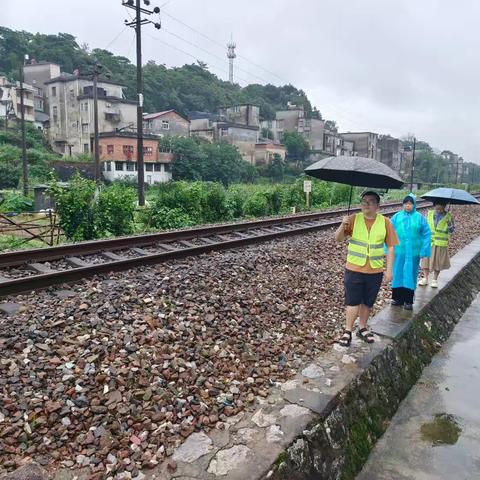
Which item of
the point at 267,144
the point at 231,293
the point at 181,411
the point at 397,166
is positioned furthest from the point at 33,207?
the point at 397,166

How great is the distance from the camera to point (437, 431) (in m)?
3.93

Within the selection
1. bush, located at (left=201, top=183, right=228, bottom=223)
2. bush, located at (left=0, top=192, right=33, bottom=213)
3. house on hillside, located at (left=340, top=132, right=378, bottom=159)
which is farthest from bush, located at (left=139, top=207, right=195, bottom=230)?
house on hillside, located at (left=340, top=132, right=378, bottom=159)

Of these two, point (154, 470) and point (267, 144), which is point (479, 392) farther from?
point (267, 144)

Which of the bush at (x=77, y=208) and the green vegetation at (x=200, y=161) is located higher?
the green vegetation at (x=200, y=161)

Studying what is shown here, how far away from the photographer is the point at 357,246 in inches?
175

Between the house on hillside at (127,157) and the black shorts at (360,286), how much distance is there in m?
43.0

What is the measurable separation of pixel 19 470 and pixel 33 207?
2230 centimetres

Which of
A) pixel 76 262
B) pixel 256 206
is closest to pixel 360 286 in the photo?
pixel 76 262

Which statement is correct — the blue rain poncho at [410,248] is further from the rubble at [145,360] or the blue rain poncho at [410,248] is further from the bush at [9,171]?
the bush at [9,171]

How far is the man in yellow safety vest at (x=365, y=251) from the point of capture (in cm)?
438

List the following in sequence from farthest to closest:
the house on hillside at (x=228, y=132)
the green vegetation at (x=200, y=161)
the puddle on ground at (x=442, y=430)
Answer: the house on hillside at (x=228, y=132), the green vegetation at (x=200, y=161), the puddle on ground at (x=442, y=430)

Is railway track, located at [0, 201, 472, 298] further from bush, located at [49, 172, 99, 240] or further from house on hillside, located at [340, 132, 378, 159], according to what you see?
house on hillside, located at [340, 132, 378, 159]

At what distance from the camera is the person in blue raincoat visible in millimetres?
5793

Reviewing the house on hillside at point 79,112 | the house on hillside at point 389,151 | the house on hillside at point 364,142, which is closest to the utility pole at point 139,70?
the house on hillside at point 79,112
